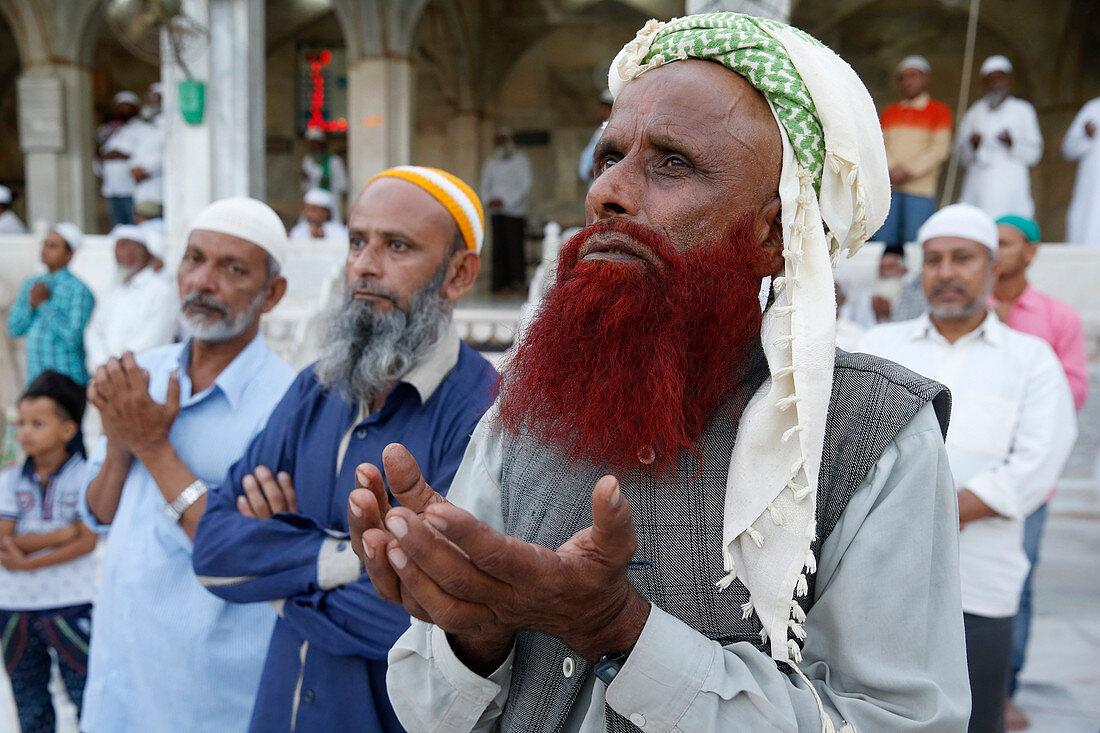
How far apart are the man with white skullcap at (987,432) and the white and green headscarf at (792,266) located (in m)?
1.73

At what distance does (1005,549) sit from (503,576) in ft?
7.80

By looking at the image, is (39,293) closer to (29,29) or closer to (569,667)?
(569,667)

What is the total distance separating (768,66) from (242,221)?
70.6 inches

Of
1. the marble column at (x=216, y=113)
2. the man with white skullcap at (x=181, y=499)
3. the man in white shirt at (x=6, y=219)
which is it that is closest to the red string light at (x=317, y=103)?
the man in white shirt at (x=6, y=219)

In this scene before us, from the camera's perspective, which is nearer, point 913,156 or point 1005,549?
point 1005,549

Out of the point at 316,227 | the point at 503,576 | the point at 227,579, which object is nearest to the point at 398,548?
the point at 503,576

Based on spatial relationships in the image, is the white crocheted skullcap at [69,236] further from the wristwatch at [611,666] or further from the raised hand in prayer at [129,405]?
the wristwatch at [611,666]

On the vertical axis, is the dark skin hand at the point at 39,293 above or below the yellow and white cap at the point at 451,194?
below

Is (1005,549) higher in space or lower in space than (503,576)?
lower

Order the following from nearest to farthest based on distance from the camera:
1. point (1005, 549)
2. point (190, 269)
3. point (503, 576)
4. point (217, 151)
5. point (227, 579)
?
point (503, 576) → point (227, 579) → point (190, 269) → point (1005, 549) → point (217, 151)

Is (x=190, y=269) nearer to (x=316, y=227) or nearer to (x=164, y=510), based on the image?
(x=164, y=510)

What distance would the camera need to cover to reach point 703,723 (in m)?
0.99

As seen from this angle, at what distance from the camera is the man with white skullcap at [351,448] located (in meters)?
1.77

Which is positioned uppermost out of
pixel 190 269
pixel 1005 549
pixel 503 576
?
pixel 190 269
